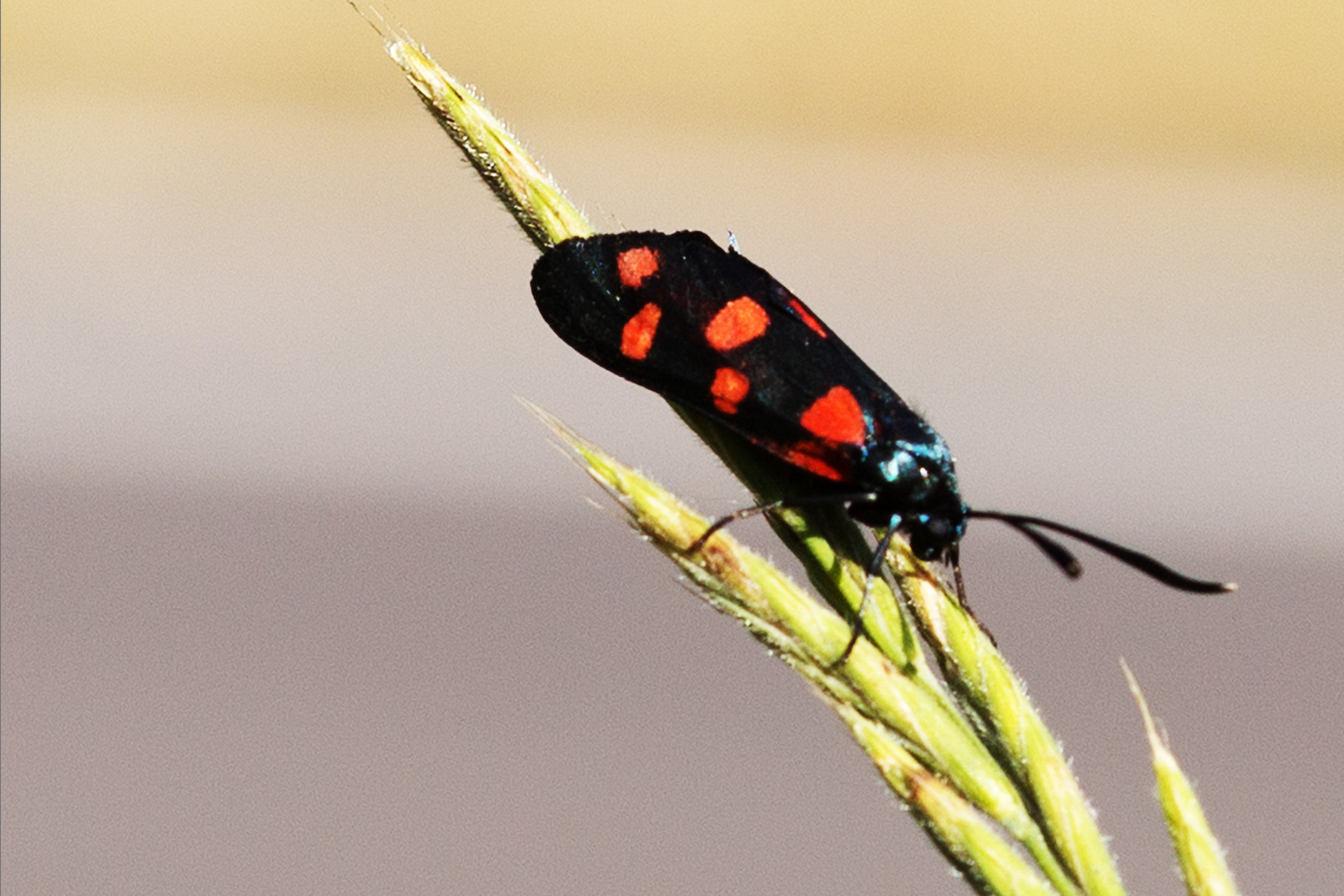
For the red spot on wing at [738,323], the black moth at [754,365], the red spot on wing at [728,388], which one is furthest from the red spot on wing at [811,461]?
the red spot on wing at [738,323]

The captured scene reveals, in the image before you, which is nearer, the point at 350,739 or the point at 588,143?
the point at 350,739

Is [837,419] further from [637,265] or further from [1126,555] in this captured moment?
[1126,555]

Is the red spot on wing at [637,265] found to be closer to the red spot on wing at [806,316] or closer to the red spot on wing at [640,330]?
the red spot on wing at [640,330]

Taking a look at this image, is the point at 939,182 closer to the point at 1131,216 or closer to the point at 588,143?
the point at 1131,216

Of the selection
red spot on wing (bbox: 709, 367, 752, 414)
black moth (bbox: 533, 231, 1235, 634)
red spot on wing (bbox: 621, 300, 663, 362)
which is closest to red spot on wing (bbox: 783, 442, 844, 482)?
black moth (bbox: 533, 231, 1235, 634)

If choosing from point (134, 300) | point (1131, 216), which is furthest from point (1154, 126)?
point (134, 300)

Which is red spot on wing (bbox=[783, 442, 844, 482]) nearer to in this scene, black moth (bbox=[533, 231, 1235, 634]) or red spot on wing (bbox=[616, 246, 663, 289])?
black moth (bbox=[533, 231, 1235, 634])

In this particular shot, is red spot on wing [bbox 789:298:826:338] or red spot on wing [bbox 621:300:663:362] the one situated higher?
red spot on wing [bbox 621:300:663:362]
